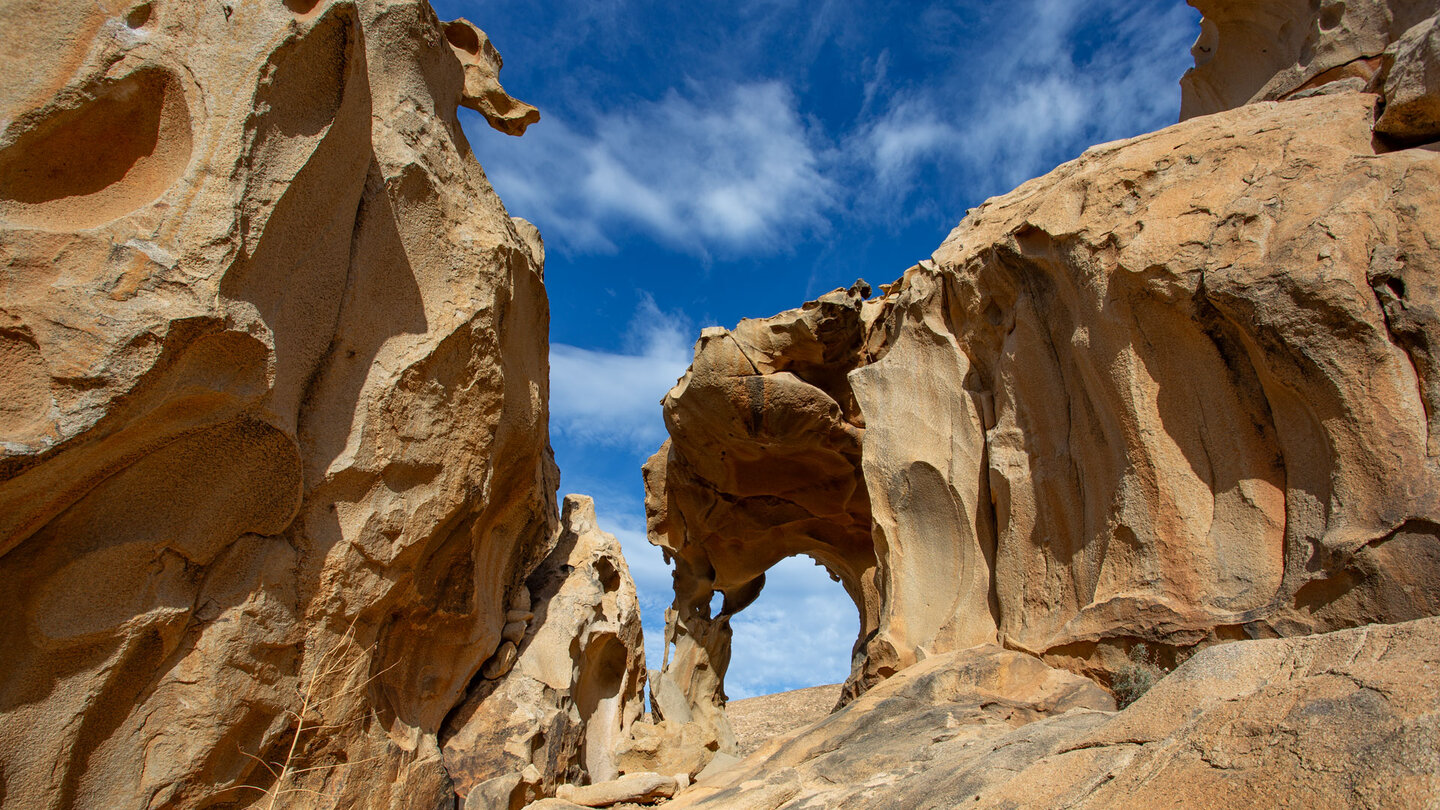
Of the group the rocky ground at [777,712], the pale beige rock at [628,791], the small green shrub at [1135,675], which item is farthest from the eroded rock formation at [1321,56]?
the rocky ground at [777,712]

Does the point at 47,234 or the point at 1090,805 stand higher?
the point at 47,234

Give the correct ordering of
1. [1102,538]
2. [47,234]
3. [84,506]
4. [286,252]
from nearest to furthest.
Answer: [47,234] < [84,506] < [286,252] < [1102,538]

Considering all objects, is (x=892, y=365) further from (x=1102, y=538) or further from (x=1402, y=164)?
(x=1402, y=164)

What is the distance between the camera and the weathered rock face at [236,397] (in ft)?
12.2

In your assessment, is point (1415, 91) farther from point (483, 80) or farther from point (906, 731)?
point (483, 80)

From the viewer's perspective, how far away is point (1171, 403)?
Result: 4.75 meters

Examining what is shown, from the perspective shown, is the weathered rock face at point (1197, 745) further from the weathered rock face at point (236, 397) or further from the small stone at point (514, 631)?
the small stone at point (514, 631)

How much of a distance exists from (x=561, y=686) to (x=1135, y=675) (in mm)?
4501

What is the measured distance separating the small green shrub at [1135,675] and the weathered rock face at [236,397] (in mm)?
3933

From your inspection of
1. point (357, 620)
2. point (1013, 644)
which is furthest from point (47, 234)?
point (1013, 644)

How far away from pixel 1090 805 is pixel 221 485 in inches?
163

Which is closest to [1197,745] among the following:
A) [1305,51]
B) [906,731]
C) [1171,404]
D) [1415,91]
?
[906,731]

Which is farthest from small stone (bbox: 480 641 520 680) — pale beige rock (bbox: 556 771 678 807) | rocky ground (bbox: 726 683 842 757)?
rocky ground (bbox: 726 683 842 757)

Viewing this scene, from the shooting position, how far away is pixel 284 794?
184 inches
